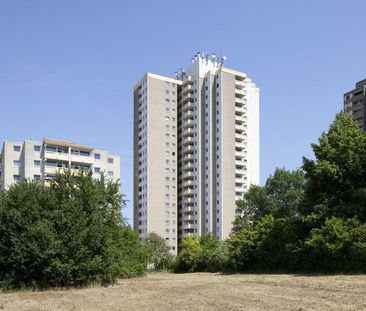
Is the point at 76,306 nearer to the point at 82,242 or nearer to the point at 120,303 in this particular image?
the point at 120,303

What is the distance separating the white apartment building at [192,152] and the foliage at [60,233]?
83.8m

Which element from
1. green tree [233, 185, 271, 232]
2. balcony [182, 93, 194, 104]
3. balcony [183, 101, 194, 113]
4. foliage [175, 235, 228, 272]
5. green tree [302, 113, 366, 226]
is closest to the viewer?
green tree [302, 113, 366, 226]

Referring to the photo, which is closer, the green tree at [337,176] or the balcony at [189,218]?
the green tree at [337,176]

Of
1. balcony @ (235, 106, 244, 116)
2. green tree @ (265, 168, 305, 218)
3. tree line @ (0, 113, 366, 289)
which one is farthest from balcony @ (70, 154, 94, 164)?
tree line @ (0, 113, 366, 289)

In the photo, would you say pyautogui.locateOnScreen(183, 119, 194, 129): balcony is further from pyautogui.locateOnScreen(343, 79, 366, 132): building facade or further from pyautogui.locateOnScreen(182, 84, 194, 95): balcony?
pyautogui.locateOnScreen(343, 79, 366, 132): building facade

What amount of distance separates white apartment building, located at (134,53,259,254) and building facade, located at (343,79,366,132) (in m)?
30.1

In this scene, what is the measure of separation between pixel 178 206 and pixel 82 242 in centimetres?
9416

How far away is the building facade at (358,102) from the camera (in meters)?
132

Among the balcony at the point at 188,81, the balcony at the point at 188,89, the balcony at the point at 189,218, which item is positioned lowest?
the balcony at the point at 189,218

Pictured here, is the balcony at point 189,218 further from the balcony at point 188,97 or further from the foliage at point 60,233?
the foliage at point 60,233

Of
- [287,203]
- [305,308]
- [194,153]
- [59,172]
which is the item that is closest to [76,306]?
[305,308]

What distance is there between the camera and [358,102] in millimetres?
135500

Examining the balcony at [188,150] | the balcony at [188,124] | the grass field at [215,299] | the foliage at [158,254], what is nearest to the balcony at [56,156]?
the foliage at [158,254]

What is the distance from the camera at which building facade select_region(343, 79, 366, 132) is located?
132 m
